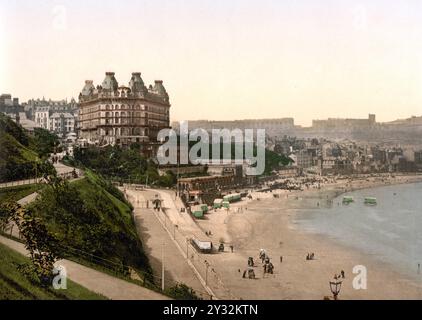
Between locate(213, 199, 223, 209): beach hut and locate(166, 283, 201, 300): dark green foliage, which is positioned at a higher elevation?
locate(166, 283, 201, 300): dark green foliage

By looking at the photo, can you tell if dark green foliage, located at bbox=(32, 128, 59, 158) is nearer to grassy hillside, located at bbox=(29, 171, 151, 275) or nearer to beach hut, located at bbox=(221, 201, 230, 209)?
grassy hillside, located at bbox=(29, 171, 151, 275)

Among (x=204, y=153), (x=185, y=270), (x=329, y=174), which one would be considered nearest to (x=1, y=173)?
(x=185, y=270)

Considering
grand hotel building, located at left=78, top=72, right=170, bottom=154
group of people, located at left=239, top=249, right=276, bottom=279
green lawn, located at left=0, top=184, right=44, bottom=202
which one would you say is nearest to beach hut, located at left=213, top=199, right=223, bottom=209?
grand hotel building, located at left=78, top=72, right=170, bottom=154

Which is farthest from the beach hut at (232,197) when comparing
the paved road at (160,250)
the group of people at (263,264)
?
the group of people at (263,264)

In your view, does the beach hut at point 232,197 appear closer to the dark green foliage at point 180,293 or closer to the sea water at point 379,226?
the sea water at point 379,226

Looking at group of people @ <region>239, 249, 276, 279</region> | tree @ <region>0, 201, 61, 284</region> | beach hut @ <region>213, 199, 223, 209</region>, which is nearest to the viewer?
tree @ <region>0, 201, 61, 284</region>

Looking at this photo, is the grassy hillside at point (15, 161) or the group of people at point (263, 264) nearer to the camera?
the grassy hillside at point (15, 161)
